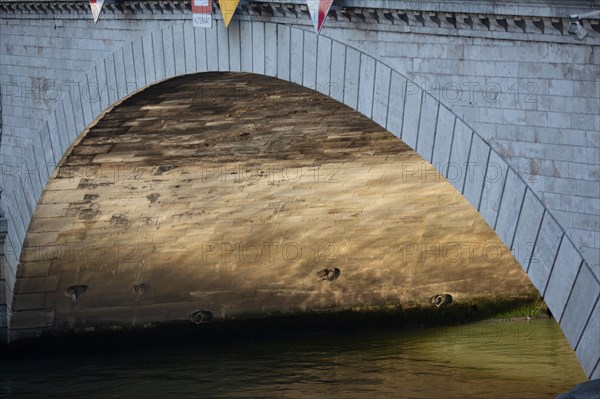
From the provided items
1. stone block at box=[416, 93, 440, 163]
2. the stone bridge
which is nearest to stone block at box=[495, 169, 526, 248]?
the stone bridge

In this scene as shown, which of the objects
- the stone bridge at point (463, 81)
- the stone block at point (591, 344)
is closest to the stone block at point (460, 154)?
the stone bridge at point (463, 81)

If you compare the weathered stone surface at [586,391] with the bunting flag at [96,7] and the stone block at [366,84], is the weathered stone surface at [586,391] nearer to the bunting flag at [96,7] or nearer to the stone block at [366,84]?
the stone block at [366,84]

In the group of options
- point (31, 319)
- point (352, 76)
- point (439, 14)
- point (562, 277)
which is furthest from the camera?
point (31, 319)

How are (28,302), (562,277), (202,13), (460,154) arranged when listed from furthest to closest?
1. (28,302)
2. (202,13)
3. (460,154)
4. (562,277)

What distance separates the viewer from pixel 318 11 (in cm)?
1347

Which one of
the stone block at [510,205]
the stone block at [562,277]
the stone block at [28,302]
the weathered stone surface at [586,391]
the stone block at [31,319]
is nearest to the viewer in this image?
the weathered stone surface at [586,391]

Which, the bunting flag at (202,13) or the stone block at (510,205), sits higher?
the bunting flag at (202,13)

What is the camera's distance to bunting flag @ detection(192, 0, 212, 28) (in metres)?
15.2

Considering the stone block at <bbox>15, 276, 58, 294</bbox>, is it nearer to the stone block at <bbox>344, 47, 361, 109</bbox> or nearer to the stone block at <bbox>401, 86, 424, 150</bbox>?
the stone block at <bbox>344, 47, 361, 109</bbox>

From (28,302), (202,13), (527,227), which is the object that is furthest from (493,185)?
(28,302)

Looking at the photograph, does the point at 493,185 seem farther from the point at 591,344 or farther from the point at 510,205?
the point at 591,344

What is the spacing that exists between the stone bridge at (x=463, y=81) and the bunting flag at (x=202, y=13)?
87 millimetres

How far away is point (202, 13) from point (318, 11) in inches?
86.6

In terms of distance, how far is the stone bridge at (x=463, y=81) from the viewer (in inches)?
434
